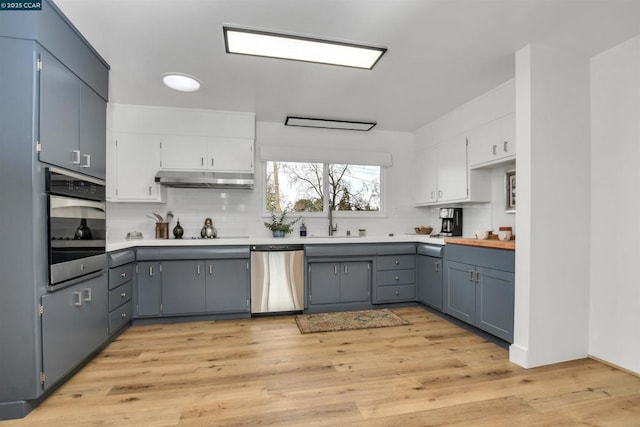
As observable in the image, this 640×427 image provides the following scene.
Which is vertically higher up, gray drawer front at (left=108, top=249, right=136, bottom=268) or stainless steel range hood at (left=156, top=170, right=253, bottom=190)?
stainless steel range hood at (left=156, top=170, right=253, bottom=190)

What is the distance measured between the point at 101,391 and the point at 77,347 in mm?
391

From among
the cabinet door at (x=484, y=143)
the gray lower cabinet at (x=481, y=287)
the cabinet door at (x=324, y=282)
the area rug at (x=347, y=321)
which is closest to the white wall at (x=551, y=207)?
the gray lower cabinet at (x=481, y=287)

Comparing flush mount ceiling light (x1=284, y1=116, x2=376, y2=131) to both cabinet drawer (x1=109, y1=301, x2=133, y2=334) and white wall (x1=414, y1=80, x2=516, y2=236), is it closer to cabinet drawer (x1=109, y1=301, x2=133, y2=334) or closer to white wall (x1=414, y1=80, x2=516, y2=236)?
white wall (x1=414, y1=80, x2=516, y2=236)

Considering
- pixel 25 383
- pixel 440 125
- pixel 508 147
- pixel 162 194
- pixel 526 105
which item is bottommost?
pixel 25 383

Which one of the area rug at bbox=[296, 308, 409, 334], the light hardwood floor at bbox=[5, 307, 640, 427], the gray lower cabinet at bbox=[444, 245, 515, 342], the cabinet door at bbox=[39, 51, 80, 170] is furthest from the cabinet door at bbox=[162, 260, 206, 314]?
the gray lower cabinet at bbox=[444, 245, 515, 342]

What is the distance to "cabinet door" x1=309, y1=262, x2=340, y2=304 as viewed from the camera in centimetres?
378

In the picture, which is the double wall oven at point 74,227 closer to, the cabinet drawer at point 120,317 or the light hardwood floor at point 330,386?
the cabinet drawer at point 120,317

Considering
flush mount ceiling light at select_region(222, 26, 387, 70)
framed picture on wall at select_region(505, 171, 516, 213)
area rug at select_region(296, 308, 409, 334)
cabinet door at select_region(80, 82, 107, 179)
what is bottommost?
area rug at select_region(296, 308, 409, 334)

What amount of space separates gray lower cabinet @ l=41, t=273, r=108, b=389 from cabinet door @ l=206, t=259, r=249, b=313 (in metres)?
1.03

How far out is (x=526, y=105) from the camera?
8.02 ft

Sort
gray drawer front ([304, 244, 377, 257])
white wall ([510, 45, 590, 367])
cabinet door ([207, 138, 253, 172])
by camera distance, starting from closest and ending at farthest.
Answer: white wall ([510, 45, 590, 367]), gray drawer front ([304, 244, 377, 257]), cabinet door ([207, 138, 253, 172])

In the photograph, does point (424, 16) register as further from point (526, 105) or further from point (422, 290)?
point (422, 290)

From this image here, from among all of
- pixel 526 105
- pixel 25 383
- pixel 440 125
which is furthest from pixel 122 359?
pixel 440 125

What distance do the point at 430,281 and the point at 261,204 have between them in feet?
7.85
